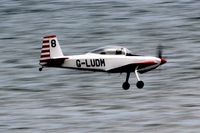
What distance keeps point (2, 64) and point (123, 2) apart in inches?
1991

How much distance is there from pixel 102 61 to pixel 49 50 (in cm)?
296

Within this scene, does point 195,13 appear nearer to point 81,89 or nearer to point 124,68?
point 81,89

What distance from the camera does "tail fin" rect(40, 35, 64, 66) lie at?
35.3 meters

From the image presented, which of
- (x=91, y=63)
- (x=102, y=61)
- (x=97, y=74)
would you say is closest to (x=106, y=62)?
(x=102, y=61)

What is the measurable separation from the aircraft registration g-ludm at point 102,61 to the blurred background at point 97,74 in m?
58.5

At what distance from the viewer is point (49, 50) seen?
118 ft

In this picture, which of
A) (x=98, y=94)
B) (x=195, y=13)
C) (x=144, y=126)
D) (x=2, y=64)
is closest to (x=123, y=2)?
(x=195, y=13)

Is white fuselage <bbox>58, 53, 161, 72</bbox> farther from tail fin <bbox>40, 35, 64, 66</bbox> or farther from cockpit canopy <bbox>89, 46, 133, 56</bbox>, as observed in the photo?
tail fin <bbox>40, 35, 64, 66</bbox>

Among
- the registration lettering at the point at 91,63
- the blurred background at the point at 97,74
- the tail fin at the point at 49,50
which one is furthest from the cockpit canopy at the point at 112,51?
the blurred background at the point at 97,74

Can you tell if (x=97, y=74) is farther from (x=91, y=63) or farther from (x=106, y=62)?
(x=91, y=63)

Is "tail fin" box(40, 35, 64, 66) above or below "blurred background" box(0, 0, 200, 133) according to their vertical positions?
above

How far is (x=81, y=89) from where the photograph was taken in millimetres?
127875

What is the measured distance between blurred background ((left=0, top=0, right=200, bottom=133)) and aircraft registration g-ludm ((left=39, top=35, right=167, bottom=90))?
192 feet

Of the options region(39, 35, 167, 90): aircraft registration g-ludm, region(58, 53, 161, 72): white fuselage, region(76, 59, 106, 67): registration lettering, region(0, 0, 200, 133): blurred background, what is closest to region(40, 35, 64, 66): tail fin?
region(39, 35, 167, 90): aircraft registration g-ludm
